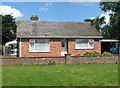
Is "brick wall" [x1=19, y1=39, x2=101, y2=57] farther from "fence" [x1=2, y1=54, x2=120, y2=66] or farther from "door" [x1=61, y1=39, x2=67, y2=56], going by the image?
"fence" [x1=2, y1=54, x2=120, y2=66]

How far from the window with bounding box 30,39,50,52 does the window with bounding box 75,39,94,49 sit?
3.85m

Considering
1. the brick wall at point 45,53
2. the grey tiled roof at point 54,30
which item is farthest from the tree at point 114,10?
the brick wall at point 45,53

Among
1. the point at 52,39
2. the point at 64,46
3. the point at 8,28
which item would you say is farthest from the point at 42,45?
the point at 8,28

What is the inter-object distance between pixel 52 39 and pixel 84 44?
14.3 feet

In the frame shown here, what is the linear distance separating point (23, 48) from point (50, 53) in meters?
3.40

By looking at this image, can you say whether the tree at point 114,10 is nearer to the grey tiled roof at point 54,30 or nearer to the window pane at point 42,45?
the grey tiled roof at point 54,30

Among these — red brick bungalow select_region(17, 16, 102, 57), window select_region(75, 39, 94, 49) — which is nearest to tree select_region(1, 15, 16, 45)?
red brick bungalow select_region(17, 16, 102, 57)

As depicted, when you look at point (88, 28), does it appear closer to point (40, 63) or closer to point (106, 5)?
point (106, 5)

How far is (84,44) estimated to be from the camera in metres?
21.4

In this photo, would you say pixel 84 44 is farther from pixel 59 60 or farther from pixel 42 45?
pixel 59 60

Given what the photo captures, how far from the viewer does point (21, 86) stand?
6398mm

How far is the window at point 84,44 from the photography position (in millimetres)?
21256

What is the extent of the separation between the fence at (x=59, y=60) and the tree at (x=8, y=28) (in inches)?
600

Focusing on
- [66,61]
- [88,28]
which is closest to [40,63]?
[66,61]
